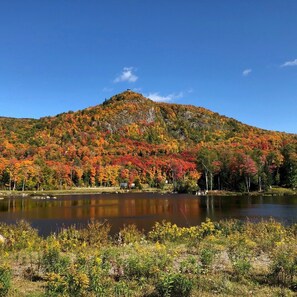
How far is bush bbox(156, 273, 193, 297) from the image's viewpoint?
29.9 feet

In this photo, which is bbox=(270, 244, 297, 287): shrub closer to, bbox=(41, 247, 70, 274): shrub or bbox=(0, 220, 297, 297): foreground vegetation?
bbox=(0, 220, 297, 297): foreground vegetation

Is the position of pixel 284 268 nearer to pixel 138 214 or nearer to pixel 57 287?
pixel 57 287

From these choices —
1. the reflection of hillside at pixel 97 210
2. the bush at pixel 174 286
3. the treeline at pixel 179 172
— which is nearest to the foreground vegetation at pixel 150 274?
the bush at pixel 174 286

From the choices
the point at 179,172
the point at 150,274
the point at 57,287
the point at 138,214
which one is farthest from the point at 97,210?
the point at 179,172

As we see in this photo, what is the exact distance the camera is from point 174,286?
364 inches

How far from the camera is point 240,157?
98250 mm

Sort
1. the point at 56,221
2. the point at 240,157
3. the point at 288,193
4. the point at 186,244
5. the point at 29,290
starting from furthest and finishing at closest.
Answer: the point at 240,157 < the point at 288,193 < the point at 56,221 < the point at 186,244 < the point at 29,290

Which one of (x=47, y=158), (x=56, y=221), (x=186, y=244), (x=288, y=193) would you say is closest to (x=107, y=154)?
(x=47, y=158)

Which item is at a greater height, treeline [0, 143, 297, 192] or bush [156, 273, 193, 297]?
treeline [0, 143, 297, 192]

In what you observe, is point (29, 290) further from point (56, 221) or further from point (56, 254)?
point (56, 221)

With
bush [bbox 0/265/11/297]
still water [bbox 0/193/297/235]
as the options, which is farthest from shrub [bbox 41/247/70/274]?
still water [bbox 0/193/297/235]

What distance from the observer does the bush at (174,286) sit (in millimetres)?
9107

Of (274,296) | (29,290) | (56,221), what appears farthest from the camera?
(56,221)

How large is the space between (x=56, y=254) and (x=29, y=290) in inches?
67.0
